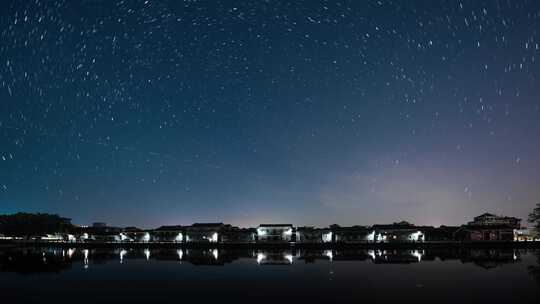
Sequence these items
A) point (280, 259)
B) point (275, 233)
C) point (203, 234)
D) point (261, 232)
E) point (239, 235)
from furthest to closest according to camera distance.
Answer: point (239, 235)
point (203, 234)
point (261, 232)
point (275, 233)
point (280, 259)

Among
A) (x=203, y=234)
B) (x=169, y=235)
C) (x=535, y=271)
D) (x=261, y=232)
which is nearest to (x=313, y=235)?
(x=261, y=232)

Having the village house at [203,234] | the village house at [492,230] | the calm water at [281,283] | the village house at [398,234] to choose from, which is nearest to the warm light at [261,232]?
the village house at [203,234]

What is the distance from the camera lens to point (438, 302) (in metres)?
17.6

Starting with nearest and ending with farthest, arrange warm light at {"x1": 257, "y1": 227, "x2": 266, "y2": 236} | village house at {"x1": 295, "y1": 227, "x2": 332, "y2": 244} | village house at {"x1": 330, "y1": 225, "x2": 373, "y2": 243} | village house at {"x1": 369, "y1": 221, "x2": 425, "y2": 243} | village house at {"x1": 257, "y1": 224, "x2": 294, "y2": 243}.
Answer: village house at {"x1": 369, "y1": 221, "x2": 425, "y2": 243}
village house at {"x1": 330, "y1": 225, "x2": 373, "y2": 243}
village house at {"x1": 295, "y1": 227, "x2": 332, "y2": 244}
village house at {"x1": 257, "y1": 224, "x2": 294, "y2": 243}
warm light at {"x1": 257, "y1": 227, "x2": 266, "y2": 236}

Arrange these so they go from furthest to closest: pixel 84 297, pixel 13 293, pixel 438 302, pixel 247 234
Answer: pixel 247 234 < pixel 13 293 < pixel 84 297 < pixel 438 302

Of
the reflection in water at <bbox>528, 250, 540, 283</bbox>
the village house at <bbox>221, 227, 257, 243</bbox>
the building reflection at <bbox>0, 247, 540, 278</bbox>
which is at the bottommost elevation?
the village house at <bbox>221, 227, 257, 243</bbox>

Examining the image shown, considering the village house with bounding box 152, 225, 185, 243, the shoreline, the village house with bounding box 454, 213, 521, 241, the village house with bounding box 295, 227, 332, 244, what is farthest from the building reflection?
the village house with bounding box 152, 225, 185, 243

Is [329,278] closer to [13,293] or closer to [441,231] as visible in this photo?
[13,293]

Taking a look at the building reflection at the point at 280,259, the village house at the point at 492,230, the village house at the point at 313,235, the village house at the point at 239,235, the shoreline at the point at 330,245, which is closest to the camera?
the building reflection at the point at 280,259

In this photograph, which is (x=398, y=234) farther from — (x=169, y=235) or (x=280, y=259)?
(x=169, y=235)

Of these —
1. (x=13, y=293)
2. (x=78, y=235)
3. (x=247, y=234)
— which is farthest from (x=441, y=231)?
(x=78, y=235)

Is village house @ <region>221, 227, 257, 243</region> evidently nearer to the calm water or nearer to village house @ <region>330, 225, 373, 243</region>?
village house @ <region>330, 225, 373, 243</region>

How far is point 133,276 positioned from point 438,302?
20.1 meters

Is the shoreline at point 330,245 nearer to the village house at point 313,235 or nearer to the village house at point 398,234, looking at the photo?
the village house at point 398,234
